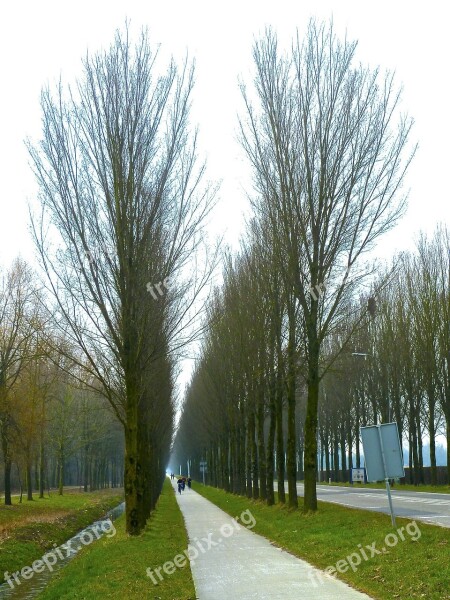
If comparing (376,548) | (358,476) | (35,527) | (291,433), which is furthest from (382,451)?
(358,476)

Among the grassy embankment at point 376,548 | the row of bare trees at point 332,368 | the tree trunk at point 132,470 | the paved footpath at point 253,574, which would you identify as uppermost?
the row of bare trees at point 332,368

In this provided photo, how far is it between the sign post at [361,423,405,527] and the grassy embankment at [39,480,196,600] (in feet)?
13.3

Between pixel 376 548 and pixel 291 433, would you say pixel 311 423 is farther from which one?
pixel 376 548

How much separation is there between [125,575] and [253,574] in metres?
2.24

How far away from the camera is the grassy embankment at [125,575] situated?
12.5 metres

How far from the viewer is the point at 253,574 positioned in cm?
1439

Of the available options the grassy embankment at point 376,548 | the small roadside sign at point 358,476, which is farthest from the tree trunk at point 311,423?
the small roadside sign at point 358,476

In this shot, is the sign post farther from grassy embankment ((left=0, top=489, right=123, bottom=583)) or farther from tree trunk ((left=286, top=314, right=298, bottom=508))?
tree trunk ((left=286, top=314, right=298, bottom=508))

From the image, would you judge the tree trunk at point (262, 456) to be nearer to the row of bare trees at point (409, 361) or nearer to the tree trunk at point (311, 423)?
the row of bare trees at point (409, 361)

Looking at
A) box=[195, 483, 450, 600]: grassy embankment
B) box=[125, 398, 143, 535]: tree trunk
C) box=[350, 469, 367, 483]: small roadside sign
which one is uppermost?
box=[125, 398, 143, 535]: tree trunk

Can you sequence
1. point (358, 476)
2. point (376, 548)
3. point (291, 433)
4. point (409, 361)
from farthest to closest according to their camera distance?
point (358, 476) → point (409, 361) → point (291, 433) → point (376, 548)

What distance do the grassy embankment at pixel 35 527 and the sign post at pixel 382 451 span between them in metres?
9.05

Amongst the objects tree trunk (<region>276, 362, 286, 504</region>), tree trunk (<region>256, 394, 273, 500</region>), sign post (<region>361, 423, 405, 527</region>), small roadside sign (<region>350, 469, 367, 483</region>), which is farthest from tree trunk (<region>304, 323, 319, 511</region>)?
small roadside sign (<region>350, 469, 367, 483</region>)

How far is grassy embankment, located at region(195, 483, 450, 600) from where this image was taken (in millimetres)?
11305
